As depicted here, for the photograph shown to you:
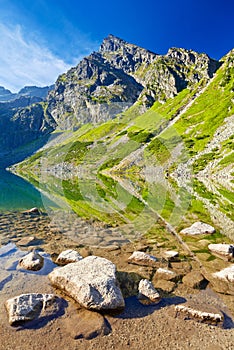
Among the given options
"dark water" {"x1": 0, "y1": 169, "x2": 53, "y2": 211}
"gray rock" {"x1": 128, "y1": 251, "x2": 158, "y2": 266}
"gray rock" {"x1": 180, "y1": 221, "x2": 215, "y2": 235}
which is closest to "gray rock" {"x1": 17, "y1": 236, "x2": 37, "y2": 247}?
"gray rock" {"x1": 128, "y1": 251, "x2": 158, "y2": 266}

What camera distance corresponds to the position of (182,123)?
15650 centimetres

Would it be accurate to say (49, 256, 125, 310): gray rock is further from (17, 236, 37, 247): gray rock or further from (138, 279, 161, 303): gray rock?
(17, 236, 37, 247): gray rock

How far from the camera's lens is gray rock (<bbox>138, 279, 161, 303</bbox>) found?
34.2 feet

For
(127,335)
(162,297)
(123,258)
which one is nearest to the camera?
(127,335)

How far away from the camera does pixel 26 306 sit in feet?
30.4

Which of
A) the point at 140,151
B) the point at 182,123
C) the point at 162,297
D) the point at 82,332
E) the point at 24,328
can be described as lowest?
the point at 24,328

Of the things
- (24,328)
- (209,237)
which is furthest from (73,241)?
(209,237)

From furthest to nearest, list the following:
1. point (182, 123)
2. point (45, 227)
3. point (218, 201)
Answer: point (182, 123) → point (218, 201) → point (45, 227)

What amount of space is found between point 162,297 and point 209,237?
10.7m

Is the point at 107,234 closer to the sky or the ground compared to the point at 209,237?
closer to the ground

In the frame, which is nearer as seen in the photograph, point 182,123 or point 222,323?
point 222,323

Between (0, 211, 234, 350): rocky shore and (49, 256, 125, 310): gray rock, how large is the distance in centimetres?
4

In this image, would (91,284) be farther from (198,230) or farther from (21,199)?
(21,199)

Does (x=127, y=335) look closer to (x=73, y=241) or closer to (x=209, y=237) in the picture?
(x=73, y=241)
